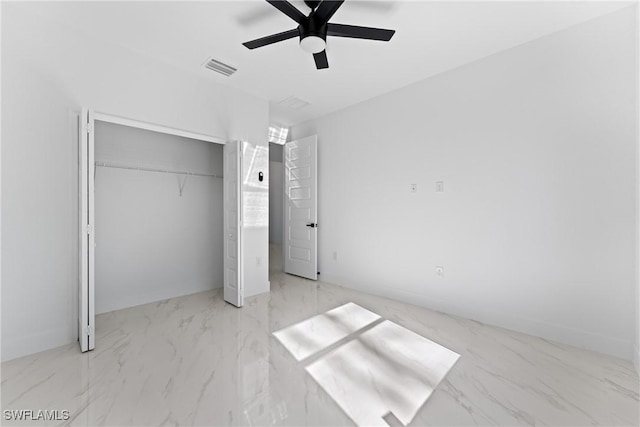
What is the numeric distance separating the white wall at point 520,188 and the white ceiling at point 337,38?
287 millimetres

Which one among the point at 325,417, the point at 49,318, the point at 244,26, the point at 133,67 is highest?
the point at 244,26

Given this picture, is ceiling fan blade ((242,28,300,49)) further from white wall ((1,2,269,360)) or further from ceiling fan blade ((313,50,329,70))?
white wall ((1,2,269,360))

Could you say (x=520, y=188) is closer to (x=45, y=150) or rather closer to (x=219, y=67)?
(x=219, y=67)

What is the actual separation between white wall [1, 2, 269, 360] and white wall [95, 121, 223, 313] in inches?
26.1

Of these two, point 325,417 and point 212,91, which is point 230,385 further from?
point 212,91

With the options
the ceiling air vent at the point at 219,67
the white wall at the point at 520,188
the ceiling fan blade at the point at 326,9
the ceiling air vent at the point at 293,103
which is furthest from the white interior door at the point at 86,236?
the white wall at the point at 520,188

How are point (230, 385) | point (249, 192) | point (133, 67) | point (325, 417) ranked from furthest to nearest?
1. point (249, 192)
2. point (133, 67)
3. point (230, 385)
4. point (325, 417)

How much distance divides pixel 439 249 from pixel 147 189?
3.72 m

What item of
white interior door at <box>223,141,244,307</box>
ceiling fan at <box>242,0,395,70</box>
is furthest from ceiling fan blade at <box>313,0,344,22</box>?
white interior door at <box>223,141,244,307</box>

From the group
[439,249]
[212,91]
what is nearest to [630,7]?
[439,249]

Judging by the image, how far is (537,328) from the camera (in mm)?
2539

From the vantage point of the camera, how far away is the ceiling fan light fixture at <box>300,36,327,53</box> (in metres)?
2.09

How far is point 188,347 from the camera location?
7.54 feet

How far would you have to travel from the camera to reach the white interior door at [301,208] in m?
4.52
